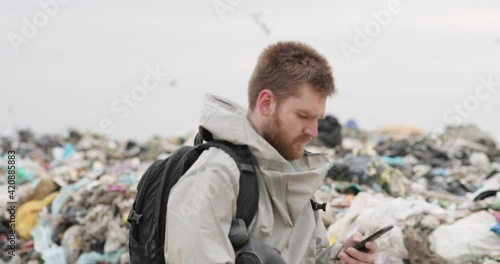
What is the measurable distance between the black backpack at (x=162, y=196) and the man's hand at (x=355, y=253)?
626 millimetres

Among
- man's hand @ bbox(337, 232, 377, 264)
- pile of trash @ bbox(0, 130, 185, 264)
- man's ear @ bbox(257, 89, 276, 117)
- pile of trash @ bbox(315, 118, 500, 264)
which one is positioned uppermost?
man's ear @ bbox(257, 89, 276, 117)

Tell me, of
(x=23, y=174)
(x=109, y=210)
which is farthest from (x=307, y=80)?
(x=23, y=174)

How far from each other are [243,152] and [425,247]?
11.4 feet

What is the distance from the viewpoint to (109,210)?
8211 millimetres

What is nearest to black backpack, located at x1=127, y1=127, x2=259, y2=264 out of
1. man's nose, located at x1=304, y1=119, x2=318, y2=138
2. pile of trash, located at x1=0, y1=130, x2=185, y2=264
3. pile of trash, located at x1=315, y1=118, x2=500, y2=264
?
man's nose, located at x1=304, y1=119, x2=318, y2=138

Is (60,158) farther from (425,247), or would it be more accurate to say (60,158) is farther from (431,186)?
(425,247)

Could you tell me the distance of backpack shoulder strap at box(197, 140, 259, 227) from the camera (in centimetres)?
271

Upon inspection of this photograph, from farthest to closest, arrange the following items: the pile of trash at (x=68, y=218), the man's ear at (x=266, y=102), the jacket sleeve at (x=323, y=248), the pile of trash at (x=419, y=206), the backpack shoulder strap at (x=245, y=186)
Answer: the pile of trash at (x=68, y=218)
the pile of trash at (x=419, y=206)
the jacket sleeve at (x=323, y=248)
the man's ear at (x=266, y=102)
the backpack shoulder strap at (x=245, y=186)

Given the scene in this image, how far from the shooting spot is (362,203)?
23.8ft

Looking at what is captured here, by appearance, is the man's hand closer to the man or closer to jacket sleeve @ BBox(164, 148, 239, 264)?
the man

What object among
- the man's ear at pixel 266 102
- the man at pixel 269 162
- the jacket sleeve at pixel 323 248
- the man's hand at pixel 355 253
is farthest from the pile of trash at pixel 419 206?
the man's ear at pixel 266 102

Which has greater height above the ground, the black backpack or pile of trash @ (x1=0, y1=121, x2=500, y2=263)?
the black backpack

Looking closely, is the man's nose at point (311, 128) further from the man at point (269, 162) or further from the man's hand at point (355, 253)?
the man's hand at point (355, 253)

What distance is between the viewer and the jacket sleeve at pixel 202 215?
250cm
